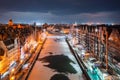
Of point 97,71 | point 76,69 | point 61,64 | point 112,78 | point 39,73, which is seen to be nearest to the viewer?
point 112,78

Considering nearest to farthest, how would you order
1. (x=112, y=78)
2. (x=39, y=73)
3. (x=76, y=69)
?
1. (x=112, y=78)
2. (x=39, y=73)
3. (x=76, y=69)

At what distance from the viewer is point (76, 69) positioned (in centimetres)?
1188

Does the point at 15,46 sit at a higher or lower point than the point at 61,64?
higher

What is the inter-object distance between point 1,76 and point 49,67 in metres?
4.44

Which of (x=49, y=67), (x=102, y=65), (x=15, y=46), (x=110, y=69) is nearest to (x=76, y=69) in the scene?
(x=49, y=67)

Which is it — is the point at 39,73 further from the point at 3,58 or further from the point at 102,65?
the point at 102,65

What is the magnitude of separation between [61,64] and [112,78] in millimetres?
5988

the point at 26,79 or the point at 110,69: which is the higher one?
the point at 110,69

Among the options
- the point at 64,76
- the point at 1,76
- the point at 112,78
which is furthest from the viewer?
the point at 64,76

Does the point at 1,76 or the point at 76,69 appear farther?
the point at 76,69

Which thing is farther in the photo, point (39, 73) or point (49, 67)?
point (49, 67)

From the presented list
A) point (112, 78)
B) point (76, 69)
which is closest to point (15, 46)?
point (76, 69)

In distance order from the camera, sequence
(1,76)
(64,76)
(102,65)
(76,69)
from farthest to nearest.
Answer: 1. (76,69)
2. (64,76)
3. (102,65)
4. (1,76)

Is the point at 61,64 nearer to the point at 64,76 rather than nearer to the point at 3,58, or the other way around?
the point at 64,76
